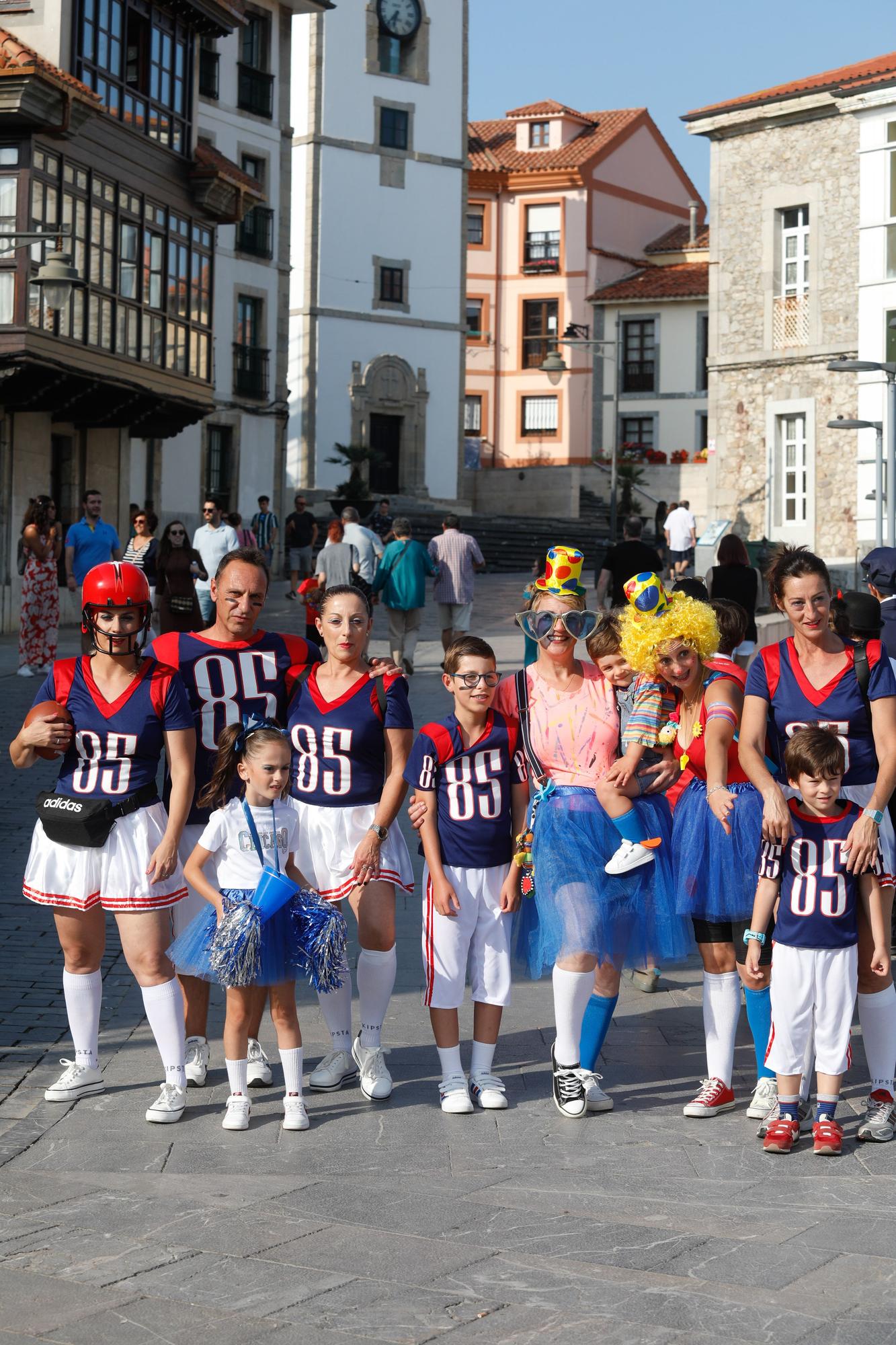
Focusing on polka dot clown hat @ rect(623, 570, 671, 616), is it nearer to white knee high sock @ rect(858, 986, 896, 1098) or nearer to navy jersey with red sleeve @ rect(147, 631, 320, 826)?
navy jersey with red sleeve @ rect(147, 631, 320, 826)

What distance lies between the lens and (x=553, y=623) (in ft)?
20.8

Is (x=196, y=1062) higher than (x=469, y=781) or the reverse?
the reverse

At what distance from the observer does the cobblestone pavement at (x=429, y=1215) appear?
4195 millimetres

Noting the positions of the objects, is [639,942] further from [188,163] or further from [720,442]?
[720,442]

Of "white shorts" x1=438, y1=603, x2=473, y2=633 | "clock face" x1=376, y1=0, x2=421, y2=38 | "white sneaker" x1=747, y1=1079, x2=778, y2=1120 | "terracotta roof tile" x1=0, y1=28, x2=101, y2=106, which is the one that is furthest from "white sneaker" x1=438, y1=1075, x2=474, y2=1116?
"clock face" x1=376, y1=0, x2=421, y2=38

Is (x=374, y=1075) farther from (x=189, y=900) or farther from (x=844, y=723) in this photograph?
(x=844, y=723)

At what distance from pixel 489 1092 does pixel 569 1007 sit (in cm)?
42

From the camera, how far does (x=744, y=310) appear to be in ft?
124

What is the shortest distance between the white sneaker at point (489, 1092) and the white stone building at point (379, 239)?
4300 cm

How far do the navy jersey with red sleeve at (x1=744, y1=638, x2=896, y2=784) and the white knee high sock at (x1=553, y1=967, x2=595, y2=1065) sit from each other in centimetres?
103

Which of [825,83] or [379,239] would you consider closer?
[825,83]

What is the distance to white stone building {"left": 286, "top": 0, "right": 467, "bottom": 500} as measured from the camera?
4903 cm

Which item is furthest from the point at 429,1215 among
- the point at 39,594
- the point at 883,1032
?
the point at 39,594

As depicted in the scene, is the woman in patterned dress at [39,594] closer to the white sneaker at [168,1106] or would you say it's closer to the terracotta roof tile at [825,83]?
the white sneaker at [168,1106]
